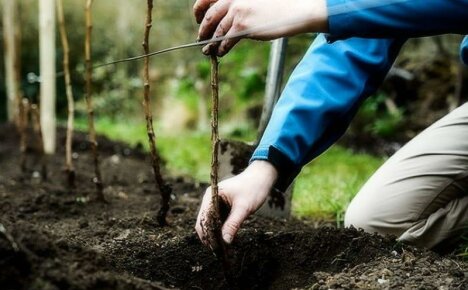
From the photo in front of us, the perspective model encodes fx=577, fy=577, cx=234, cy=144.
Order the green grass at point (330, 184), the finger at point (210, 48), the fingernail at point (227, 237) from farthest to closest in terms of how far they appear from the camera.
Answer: the green grass at point (330, 184), the fingernail at point (227, 237), the finger at point (210, 48)

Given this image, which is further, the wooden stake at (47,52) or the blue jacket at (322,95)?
the wooden stake at (47,52)

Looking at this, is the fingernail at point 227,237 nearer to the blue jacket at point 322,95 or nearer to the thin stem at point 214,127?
the thin stem at point 214,127

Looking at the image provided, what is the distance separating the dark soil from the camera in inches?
55.4

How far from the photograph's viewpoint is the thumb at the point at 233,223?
1683 millimetres

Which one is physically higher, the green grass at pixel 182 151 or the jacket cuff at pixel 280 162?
the jacket cuff at pixel 280 162

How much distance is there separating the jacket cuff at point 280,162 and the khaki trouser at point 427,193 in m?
0.66

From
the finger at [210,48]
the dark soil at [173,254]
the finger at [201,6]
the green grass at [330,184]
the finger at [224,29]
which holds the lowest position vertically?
the green grass at [330,184]

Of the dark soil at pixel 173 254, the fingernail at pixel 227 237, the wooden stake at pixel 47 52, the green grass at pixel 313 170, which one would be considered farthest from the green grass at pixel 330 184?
the wooden stake at pixel 47 52

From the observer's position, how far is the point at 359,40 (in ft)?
6.93

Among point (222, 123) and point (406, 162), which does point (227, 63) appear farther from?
point (406, 162)

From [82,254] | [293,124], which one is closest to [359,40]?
[293,124]

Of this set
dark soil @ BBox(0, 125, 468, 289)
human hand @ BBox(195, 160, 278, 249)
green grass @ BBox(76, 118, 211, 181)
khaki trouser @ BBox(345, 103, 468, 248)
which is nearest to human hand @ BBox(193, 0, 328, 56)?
human hand @ BBox(195, 160, 278, 249)

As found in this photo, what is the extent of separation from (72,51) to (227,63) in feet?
15.8

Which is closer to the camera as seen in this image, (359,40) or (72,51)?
(359,40)
